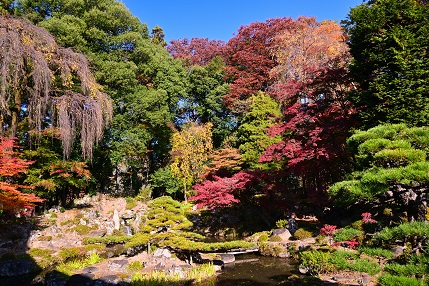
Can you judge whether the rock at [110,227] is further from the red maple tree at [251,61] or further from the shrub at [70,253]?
the red maple tree at [251,61]

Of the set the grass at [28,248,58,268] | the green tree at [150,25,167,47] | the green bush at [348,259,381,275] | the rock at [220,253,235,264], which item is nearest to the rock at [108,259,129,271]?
the grass at [28,248,58,268]

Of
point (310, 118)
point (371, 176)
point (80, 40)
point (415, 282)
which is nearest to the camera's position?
point (415, 282)

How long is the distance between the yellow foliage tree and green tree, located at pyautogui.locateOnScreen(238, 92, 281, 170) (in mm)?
4293

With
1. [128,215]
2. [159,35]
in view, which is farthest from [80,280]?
[159,35]

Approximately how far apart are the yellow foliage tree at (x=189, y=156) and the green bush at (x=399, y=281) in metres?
14.4

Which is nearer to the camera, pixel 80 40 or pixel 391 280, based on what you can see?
pixel 391 280

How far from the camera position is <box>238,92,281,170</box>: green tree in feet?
40.6

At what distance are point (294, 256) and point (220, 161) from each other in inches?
235

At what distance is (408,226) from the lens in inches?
100

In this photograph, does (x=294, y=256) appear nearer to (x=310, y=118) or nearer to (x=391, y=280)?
(x=310, y=118)

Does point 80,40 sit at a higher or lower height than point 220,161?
higher

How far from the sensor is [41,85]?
9961mm

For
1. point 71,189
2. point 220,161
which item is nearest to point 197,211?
point 220,161

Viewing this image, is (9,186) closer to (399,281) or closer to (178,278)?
(178,278)
